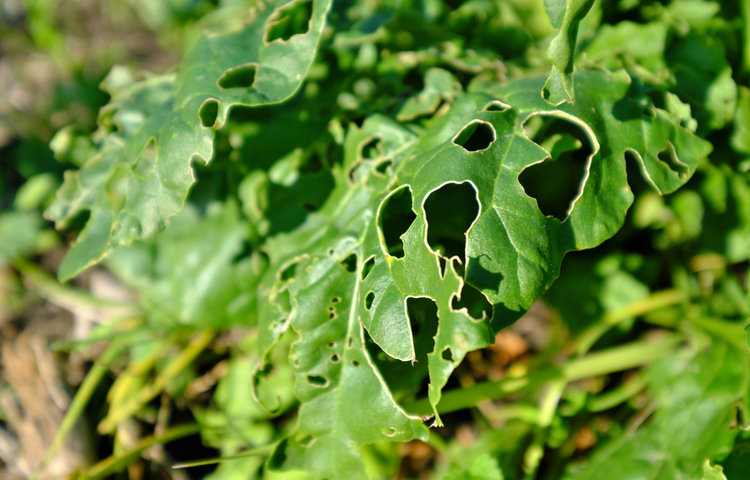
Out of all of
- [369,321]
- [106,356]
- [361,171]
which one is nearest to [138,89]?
[361,171]

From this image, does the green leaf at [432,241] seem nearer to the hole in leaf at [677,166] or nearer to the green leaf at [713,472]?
the hole in leaf at [677,166]

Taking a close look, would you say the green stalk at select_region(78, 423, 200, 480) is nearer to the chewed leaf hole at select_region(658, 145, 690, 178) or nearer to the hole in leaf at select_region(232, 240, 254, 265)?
the hole in leaf at select_region(232, 240, 254, 265)

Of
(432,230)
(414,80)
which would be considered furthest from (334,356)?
(414,80)

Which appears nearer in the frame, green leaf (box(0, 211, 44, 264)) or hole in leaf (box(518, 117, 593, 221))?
hole in leaf (box(518, 117, 593, 221))

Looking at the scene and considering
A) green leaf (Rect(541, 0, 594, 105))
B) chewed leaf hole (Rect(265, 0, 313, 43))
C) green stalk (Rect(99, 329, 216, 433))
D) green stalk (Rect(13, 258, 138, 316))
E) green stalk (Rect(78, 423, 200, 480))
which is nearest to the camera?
green leaf (Rect(541, 0, 594, 105))

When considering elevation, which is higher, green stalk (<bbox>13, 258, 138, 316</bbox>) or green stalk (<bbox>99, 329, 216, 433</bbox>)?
green stalk (<bbox>13, 258, 138, 316</bbox>)

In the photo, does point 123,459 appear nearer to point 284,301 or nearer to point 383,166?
point 284,301

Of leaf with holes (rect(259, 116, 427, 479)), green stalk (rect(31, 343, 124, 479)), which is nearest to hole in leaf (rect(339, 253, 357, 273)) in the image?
leaf with holes (rect(259, 116, 427, 479))

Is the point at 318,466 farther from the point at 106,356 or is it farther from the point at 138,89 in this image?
the point at 138,89
